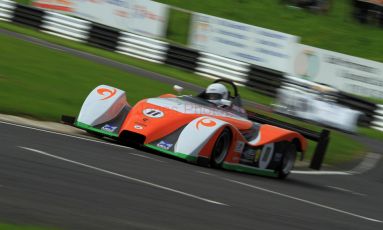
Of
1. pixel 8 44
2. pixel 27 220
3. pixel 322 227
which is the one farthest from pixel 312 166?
pixel 8 44

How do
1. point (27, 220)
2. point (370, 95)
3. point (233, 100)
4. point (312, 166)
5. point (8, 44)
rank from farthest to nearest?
1. point (370, 95)
2. point (8, 44)
3. point (312, 166)
4. point (233, 100)
5. point (27, 220)

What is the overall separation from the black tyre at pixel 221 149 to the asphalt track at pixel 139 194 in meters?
0.21

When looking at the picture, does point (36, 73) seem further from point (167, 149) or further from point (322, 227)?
point (322, 227)

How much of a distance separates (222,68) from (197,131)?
14588mm

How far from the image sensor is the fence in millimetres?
22672

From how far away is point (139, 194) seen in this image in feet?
23.3

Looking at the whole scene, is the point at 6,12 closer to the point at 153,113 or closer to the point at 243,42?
the point at 243,42

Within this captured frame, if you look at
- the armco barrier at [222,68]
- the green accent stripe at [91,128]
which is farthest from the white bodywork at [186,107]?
the armco barrier at [222,68]

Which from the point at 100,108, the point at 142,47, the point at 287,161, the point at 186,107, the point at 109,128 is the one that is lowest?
the point at 142,47

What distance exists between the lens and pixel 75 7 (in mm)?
28938

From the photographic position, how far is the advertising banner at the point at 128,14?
27.6 m

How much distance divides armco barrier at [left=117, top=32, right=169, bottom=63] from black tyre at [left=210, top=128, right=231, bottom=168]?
1509 centimetres

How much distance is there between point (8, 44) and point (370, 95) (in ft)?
33.0

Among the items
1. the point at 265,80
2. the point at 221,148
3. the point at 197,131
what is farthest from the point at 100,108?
the point at 265,80
